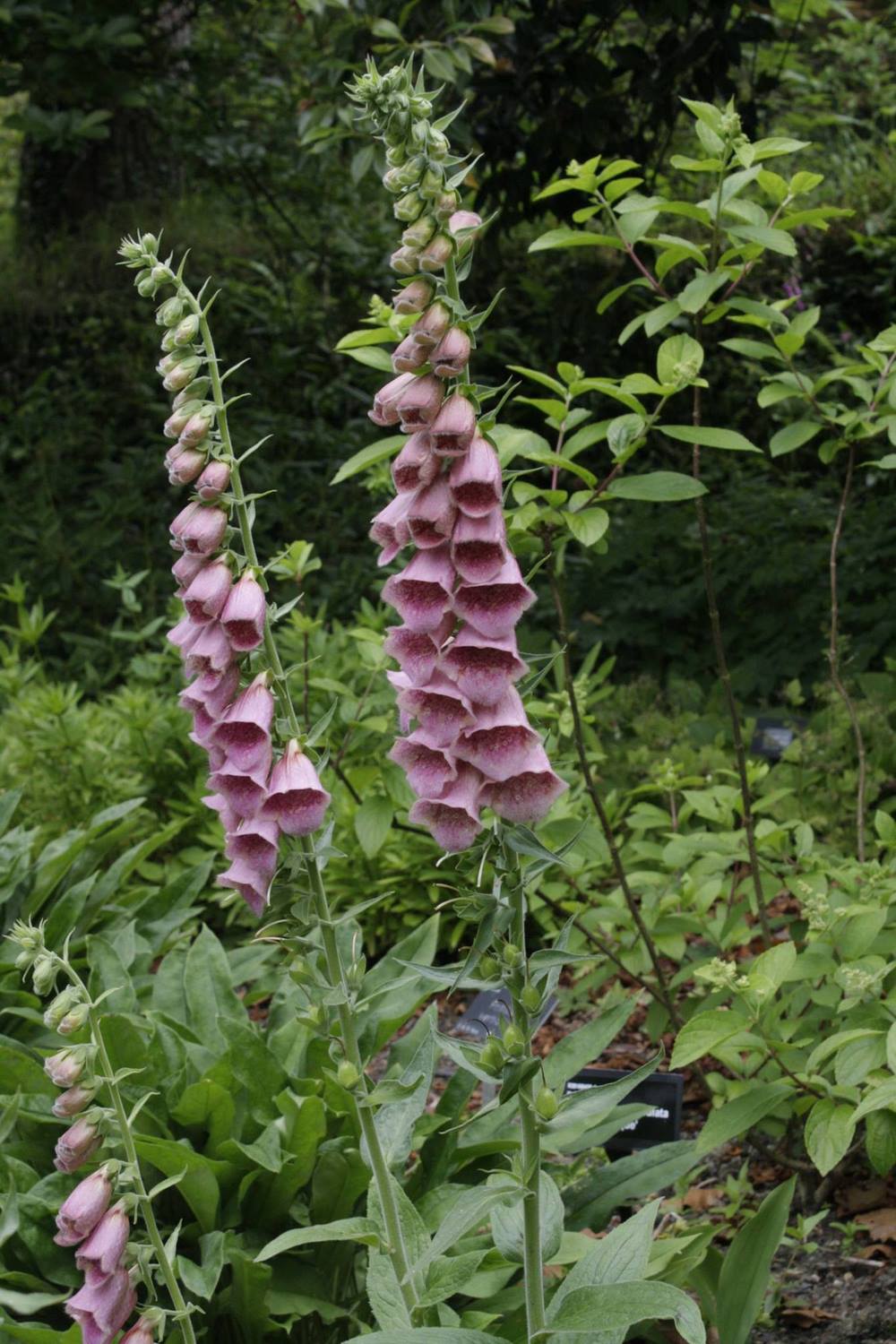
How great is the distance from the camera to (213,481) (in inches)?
65.3

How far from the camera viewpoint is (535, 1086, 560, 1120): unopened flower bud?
162cm

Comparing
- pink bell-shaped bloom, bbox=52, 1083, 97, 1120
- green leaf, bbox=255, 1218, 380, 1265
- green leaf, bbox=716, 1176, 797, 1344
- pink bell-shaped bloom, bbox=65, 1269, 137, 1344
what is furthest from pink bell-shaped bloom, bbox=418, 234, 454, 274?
green leaf, bbox=716, 1176, 797, 1344

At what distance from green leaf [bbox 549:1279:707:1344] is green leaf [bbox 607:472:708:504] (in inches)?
52.7

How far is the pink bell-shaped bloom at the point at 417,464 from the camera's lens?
1.47 metres

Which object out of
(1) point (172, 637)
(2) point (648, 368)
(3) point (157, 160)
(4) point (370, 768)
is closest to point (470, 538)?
(1) point (172, 637)

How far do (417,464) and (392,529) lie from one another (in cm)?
8

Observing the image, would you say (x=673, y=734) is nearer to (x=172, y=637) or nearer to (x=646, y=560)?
(x=646, y=560)

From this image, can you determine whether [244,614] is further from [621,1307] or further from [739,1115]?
[739,1115]

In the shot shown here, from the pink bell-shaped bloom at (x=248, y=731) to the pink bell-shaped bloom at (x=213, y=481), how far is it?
240mm

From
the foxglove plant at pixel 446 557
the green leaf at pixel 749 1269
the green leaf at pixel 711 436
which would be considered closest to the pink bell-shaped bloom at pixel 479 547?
the foxglove plant at pixel 446 557

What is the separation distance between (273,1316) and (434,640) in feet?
4.79

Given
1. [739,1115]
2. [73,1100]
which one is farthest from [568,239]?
[73,1100]

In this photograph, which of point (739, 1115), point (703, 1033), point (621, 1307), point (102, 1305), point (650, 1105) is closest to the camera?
point (621, 1307)

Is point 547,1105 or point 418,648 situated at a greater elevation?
point 418,648
